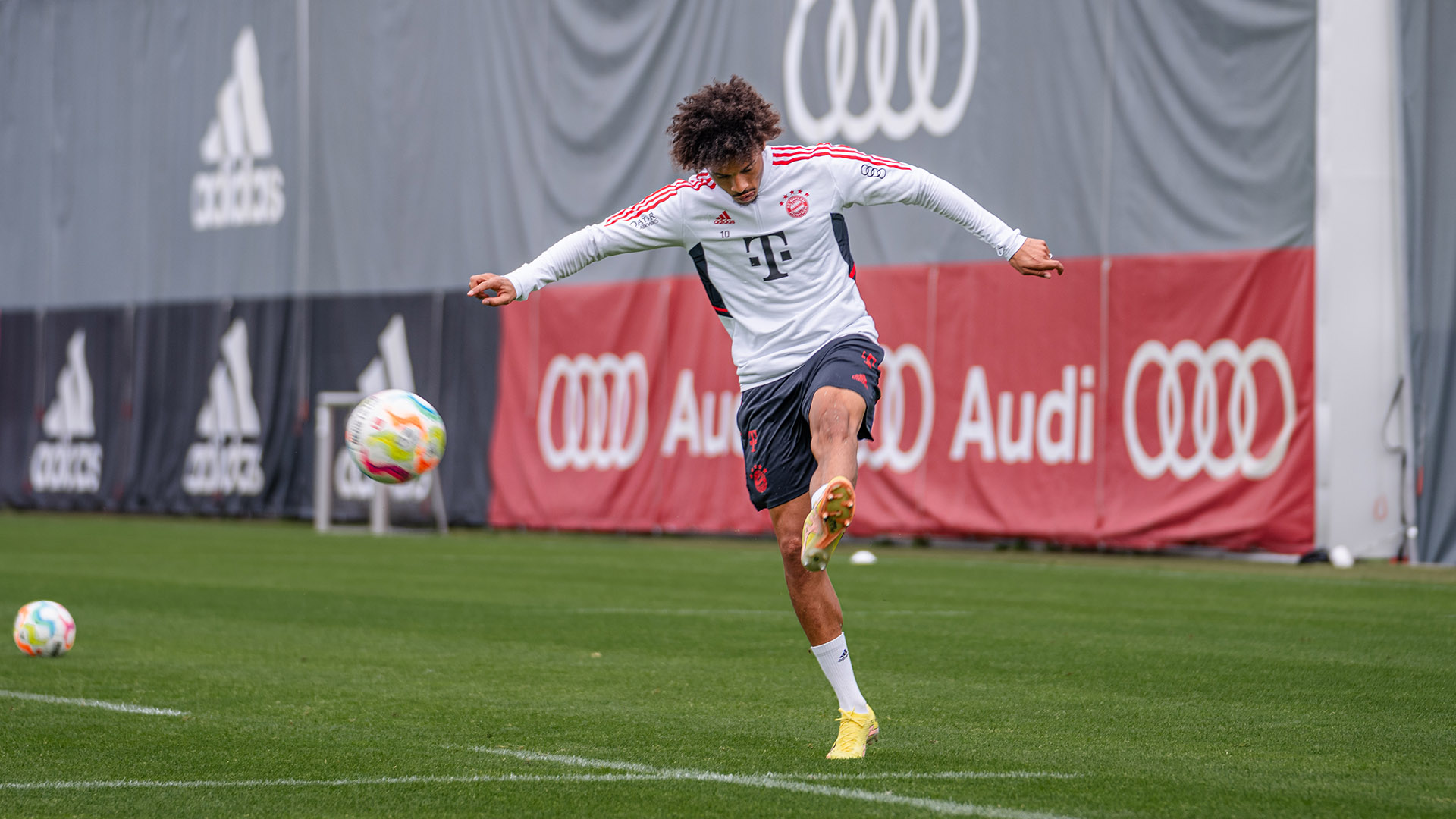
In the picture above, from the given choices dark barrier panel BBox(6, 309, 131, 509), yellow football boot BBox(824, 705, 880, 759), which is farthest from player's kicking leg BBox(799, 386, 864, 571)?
dark barrier panel BBox(6, 309, 131, 509)

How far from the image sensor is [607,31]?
1001 inches

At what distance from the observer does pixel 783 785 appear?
5852mm

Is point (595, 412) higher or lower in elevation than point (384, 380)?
lower

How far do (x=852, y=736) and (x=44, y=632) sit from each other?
16.9 feet

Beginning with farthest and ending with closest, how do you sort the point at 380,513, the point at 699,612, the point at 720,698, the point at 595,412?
1. the point at 380,513
2. the point at 595,412
3. the point at 699,612
4. the point at 720,698

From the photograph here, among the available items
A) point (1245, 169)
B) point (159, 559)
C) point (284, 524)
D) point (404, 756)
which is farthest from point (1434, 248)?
point (284, 524)

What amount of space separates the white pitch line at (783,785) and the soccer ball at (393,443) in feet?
3.79

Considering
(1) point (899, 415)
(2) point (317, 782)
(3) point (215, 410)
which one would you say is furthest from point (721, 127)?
(3) point (215, 410)

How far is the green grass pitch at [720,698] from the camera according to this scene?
573 centimetres

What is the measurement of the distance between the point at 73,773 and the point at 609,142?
19.8 meters

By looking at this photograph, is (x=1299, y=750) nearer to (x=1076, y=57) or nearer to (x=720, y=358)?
(x=1076, y=57)

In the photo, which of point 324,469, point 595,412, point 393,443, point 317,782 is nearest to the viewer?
point 317,782

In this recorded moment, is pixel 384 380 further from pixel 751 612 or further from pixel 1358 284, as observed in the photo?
pixel 751 612

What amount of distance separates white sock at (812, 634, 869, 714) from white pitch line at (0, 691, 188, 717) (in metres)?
2.76
